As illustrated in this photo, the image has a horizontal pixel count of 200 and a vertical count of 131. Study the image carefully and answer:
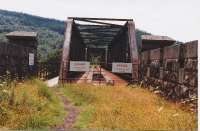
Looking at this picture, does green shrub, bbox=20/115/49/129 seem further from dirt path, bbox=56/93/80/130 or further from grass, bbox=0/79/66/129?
dirt path, bbox=56/93/80/130

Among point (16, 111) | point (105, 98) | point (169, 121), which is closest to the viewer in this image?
point (169, 121)

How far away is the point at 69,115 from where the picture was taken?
1024 cm

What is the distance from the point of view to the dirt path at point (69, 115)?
8750mm

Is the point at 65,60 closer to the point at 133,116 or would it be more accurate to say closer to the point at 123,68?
the point at 123,68

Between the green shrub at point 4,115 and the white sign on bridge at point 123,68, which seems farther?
the white sign on bridge at point 123,68

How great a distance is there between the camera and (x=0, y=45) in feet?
47.8

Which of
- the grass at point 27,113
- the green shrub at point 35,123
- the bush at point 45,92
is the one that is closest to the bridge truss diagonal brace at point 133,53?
the bush at point 45,92

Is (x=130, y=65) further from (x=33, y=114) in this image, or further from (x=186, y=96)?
(x=33, y=114)

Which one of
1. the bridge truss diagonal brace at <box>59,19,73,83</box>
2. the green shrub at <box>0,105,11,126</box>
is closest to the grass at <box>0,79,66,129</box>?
the green shrub at <box>0,105,11,126</box>

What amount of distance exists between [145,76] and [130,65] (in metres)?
0.82

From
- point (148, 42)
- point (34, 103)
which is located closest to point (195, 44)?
point (34, 103)

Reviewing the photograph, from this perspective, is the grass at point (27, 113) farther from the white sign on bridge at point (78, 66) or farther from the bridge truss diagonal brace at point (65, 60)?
the white sign on bridge at point (78, 66)

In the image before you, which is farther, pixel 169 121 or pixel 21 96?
pixel 21 96

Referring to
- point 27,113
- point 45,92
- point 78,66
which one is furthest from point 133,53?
point 27,113
